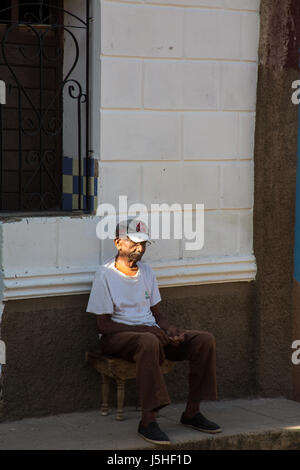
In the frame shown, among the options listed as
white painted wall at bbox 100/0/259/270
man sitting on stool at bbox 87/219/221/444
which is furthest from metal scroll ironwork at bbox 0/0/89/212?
man sitting on stool at bbox 87/219/221/444

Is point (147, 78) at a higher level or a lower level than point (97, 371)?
higher

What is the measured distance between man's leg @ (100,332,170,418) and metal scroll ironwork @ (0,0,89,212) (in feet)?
3.70

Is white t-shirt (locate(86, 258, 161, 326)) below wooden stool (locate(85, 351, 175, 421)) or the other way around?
the other way around

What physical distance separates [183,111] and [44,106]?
1005mm

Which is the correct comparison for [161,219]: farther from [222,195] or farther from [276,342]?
[276,342]

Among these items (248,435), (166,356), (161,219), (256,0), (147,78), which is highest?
(256,0)

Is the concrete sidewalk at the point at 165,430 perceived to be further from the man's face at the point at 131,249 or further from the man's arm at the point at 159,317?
the man's face at the point at 131,249

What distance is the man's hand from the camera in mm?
5957

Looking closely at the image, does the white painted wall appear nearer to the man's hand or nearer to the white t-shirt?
the white t-shirt

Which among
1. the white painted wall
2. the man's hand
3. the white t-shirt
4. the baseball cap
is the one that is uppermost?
the white painted wall

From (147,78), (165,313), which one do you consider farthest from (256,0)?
(165,313)

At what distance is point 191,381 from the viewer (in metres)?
6.01

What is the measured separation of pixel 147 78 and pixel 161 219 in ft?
3.17
